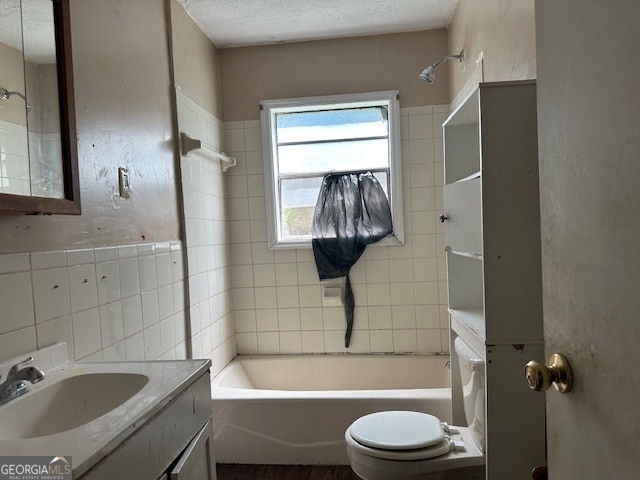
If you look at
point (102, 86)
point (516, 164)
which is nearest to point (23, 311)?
point (102, 86)

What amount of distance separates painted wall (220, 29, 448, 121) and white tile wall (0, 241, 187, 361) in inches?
50.4

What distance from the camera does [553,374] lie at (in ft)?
2.30

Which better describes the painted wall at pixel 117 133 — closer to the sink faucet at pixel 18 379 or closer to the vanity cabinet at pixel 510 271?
the sink faucet at pixel 18 379

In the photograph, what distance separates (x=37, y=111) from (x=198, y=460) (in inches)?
42.9

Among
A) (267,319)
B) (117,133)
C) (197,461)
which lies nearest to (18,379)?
(197,461)

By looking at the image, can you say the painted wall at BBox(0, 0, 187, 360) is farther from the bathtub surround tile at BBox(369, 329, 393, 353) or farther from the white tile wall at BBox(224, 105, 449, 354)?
the bathtub surround tile at BBox(369, 329, 393, 353)

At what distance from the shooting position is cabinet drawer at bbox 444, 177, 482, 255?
144 cm

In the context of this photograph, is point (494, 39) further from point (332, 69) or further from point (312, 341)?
point (312, 341)

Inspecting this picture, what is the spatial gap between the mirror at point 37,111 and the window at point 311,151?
1.65m

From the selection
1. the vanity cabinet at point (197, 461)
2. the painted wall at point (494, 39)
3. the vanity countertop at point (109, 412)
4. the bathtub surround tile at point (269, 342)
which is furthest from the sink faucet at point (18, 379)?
the bathtub surround tile at point (269, 342)

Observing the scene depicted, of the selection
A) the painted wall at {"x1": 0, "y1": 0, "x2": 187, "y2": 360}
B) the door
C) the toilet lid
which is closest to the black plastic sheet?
the painted wall at {"x1": 0, "y1": 0, "x2": 187, "y2": 360}

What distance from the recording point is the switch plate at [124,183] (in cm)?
167

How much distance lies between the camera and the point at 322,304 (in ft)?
9.53

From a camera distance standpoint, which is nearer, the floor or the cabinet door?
the cabinet door
